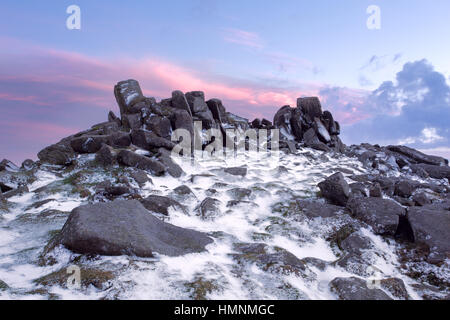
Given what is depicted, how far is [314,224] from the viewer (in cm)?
933

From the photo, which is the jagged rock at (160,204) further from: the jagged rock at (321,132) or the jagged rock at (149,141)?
the jagged rock at (321,132)

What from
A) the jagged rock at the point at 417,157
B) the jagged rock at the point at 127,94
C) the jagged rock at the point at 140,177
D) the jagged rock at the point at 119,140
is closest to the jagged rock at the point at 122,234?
the jagged rock at the point at 140,177

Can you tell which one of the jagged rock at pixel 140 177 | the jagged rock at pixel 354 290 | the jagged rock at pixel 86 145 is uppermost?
the jagged rock at pixel 86 145

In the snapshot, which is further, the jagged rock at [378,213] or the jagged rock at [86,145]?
the jagged rock at [86,145]

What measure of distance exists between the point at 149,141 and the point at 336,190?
9.63 metres

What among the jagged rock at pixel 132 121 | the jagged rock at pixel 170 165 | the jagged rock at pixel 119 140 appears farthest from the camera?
the jagged rock at pixel 132 121

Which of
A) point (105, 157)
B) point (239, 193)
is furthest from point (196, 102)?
point (239, 193)

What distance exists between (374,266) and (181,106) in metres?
15.9

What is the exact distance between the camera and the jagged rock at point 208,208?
9422mm

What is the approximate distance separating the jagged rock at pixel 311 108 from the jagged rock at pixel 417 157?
6353 millimetres

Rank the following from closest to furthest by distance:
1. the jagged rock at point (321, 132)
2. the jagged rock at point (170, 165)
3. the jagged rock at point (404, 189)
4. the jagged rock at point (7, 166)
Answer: the jagged rock at point (404, 189) < the jagged rock at point (170, 165) < the jagged rock at point (7, 166) < the jagged rock at point (321, 132)

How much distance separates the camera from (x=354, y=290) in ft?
19.3
